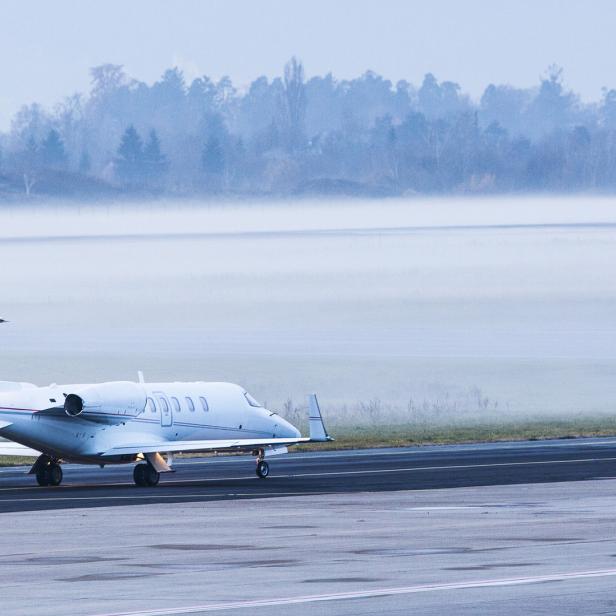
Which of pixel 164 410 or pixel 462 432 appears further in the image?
pixel 462 432

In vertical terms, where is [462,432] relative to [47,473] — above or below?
below

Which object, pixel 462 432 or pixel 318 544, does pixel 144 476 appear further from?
pixel 462 432

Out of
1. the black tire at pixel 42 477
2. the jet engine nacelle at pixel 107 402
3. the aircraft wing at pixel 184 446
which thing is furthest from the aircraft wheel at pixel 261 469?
the black tire at pixel 42 477

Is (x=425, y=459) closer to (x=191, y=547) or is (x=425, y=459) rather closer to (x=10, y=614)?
(x=191, y=547)

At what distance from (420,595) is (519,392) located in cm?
9895

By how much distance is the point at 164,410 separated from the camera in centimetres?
5019

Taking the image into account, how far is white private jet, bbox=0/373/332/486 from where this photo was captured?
47031 millimetres

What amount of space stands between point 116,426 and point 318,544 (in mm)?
20576

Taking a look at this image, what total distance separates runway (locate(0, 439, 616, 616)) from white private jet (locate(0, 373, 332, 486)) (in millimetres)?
926

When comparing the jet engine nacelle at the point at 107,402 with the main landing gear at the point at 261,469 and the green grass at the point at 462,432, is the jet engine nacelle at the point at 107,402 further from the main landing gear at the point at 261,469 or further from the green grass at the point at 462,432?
the green grass at the point at 462,432

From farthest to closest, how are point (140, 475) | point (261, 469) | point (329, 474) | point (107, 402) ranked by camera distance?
point (329, 474), point (261, 469), point (107, 402), point (140, 475)

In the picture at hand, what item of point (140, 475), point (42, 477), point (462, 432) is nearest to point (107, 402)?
point (140, 475)

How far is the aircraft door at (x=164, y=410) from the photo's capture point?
50.0m

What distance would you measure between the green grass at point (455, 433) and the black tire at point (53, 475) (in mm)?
16086
